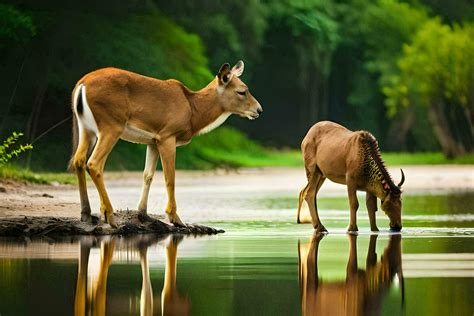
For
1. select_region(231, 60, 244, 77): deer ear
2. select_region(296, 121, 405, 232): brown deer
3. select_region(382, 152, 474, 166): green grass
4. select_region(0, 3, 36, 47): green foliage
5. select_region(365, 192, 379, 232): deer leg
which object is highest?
select_region(0, 3, 36, 47): green foliage

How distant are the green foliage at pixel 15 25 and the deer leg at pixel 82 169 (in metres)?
18.3

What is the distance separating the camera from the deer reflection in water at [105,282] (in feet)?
33.4

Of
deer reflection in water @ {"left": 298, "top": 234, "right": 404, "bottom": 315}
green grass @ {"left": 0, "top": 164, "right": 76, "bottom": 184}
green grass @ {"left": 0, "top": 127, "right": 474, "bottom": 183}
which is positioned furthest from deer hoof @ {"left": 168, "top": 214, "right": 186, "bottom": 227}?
green grass @ {"left": 0, "top": 127, "right": 474, "bottom": 183}

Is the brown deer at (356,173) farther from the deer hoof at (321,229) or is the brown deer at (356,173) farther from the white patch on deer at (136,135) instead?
the white patch on deer at (136,135)

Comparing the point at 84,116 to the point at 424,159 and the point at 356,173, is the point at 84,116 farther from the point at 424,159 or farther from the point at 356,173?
the point at 424,159

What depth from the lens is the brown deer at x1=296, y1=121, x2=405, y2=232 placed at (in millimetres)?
17797

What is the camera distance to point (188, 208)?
23.2m

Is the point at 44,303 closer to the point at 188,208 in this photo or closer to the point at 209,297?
the point at 209,297

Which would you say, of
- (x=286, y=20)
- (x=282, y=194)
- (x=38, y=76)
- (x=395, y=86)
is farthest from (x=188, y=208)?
(x=286, y=20)

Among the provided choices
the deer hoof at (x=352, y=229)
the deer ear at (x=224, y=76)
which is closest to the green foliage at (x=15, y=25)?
the deer ear at (x=224, y=76)

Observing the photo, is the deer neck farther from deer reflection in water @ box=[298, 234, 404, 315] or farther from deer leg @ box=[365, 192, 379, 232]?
deer reflection in water @ box=[298, 234, 404, 315]

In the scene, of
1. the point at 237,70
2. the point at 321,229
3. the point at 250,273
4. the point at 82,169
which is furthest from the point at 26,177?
the point at 250,273

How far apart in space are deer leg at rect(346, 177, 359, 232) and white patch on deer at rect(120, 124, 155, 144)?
2606 millimetres

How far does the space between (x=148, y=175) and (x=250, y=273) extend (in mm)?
5440
